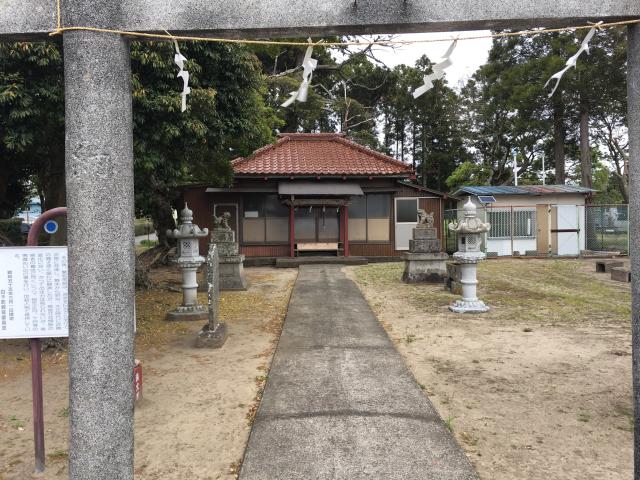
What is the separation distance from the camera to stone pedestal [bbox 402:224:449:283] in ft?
39.5

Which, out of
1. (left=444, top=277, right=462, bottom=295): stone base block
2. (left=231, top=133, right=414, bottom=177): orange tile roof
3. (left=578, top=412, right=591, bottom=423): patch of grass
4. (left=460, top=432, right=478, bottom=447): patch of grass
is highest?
(left=231, top=133, right=414, bottom=177): orange tile roof

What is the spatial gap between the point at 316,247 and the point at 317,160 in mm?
3488

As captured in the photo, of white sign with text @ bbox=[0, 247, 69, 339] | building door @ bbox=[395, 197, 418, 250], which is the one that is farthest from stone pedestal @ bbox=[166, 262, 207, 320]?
building door @ bbox=[395, 197, 418, 250]

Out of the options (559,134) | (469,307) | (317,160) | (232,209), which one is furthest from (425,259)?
(559,134)

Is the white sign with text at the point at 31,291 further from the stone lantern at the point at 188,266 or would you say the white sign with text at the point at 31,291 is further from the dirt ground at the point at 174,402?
the stone lantern at the point at 188,266

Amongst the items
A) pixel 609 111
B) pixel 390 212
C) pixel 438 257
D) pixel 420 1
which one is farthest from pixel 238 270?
pixel 609 111

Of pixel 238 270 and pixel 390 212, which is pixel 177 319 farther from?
pixel 390 212

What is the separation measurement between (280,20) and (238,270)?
29.7 ft

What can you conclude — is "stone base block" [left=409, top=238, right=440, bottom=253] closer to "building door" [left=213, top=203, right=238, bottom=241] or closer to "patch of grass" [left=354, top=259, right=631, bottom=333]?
"patch of grass" [left=354, top=259, right=631, bottom=333]

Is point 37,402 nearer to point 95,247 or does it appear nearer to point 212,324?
point 95,247

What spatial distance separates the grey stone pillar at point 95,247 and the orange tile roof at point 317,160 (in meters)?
13.2

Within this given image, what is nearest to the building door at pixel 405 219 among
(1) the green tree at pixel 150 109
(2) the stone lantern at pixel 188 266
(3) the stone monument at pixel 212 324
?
(1) the green tree at pixel 150 109

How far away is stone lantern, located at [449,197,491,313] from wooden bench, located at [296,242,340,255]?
7919 mm

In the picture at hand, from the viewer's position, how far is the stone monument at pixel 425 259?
12039 millimetres
